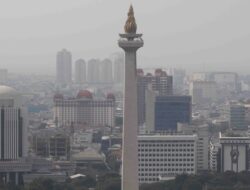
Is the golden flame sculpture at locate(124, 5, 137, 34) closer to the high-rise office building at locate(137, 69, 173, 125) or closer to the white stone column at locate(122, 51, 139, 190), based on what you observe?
the white stone column at locate(122, 51, 139, 190)

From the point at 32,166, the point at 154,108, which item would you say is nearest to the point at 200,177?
the point at 32,166

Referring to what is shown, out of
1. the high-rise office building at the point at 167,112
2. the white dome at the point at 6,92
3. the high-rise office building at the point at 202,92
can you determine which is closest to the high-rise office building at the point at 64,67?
the high-rise office building at the point at 202,92

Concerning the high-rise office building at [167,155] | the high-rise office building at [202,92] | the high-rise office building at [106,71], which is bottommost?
the high-rise office building at [167,155]

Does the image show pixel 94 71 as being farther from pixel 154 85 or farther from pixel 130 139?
pixel 130 139

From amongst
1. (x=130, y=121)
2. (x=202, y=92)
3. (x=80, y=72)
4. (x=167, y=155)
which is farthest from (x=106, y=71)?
(x=130, y=121)

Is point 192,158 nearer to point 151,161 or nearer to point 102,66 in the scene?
point 151,161

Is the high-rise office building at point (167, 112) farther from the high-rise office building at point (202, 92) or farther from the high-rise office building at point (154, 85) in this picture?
the high-rise office building at point (202, 92)
